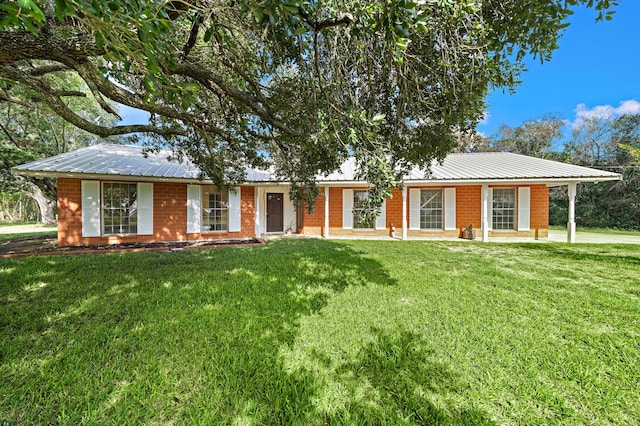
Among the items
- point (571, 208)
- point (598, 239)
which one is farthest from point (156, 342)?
point (598, 239)

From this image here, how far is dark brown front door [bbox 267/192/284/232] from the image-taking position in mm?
12969

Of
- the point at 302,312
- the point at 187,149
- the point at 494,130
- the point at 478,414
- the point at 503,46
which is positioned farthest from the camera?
the point at 494,130

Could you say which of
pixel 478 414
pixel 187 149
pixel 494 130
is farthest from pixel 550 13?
pixel 494 130

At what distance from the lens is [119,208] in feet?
29.8

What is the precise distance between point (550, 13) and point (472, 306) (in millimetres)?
3972

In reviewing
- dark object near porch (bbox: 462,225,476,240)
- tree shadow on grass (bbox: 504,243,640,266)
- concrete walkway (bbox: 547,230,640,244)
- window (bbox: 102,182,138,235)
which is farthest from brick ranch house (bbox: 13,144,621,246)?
tree shadow on grass (bbox: 504,243,640,266)

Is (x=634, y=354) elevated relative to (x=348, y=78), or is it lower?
lower

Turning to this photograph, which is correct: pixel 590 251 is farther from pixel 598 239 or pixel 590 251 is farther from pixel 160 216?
pixel 160 216

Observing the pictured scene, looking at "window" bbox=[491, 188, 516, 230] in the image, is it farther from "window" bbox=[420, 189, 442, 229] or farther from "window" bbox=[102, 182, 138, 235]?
"window" bbox=[102, 182, 138, 235]

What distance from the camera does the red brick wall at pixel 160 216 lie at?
8.36 metres

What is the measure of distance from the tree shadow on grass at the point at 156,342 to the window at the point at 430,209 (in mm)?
6880

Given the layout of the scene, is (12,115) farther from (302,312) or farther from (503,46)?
(503,46)

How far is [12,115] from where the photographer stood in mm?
15672

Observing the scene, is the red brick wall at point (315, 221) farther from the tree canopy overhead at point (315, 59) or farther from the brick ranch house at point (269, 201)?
the tree canopy overhead at point (315, 59)
